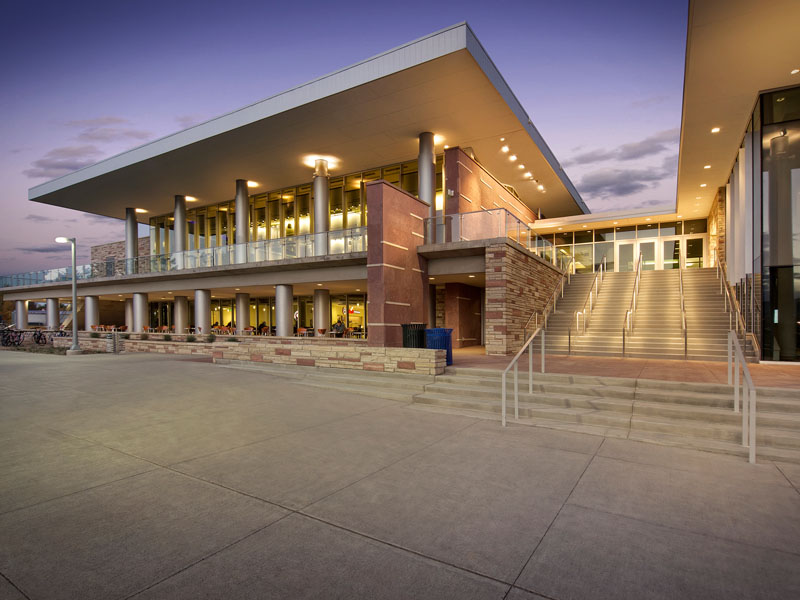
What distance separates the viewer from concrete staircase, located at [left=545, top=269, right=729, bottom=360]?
13.3 meters

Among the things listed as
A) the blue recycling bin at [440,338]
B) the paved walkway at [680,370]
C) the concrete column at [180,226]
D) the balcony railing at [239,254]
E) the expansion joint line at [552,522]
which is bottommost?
the expansion joint line at [552,522]

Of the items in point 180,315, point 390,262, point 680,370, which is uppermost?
point 390,262

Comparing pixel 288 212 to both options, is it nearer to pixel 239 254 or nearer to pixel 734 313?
pixel 239 254

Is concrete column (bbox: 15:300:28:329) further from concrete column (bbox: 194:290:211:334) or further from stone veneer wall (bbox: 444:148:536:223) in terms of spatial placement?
stone veneer wall (bbox: 444:148:536:223)

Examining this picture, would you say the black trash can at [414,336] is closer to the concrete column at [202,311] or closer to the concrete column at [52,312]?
the concrete column at [202,311]

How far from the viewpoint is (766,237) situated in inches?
448

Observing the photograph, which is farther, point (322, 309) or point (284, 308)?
point (322, 309)

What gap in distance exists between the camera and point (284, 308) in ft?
71.2

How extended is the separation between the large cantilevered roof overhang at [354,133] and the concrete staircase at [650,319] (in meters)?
7.44

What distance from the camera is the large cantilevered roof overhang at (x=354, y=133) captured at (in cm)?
1445

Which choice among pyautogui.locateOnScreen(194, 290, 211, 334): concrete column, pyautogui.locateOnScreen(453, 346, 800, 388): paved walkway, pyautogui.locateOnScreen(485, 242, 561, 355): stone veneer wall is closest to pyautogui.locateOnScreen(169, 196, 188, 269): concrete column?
pyautogui.locateOnScreen(194, 290, 211, 334): concrete column

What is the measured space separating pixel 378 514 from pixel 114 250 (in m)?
47.4

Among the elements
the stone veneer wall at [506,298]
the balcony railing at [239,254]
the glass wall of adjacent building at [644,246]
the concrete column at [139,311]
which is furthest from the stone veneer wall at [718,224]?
the concrete column at [139,311]

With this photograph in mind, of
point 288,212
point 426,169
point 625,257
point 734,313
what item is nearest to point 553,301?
point 734,313
